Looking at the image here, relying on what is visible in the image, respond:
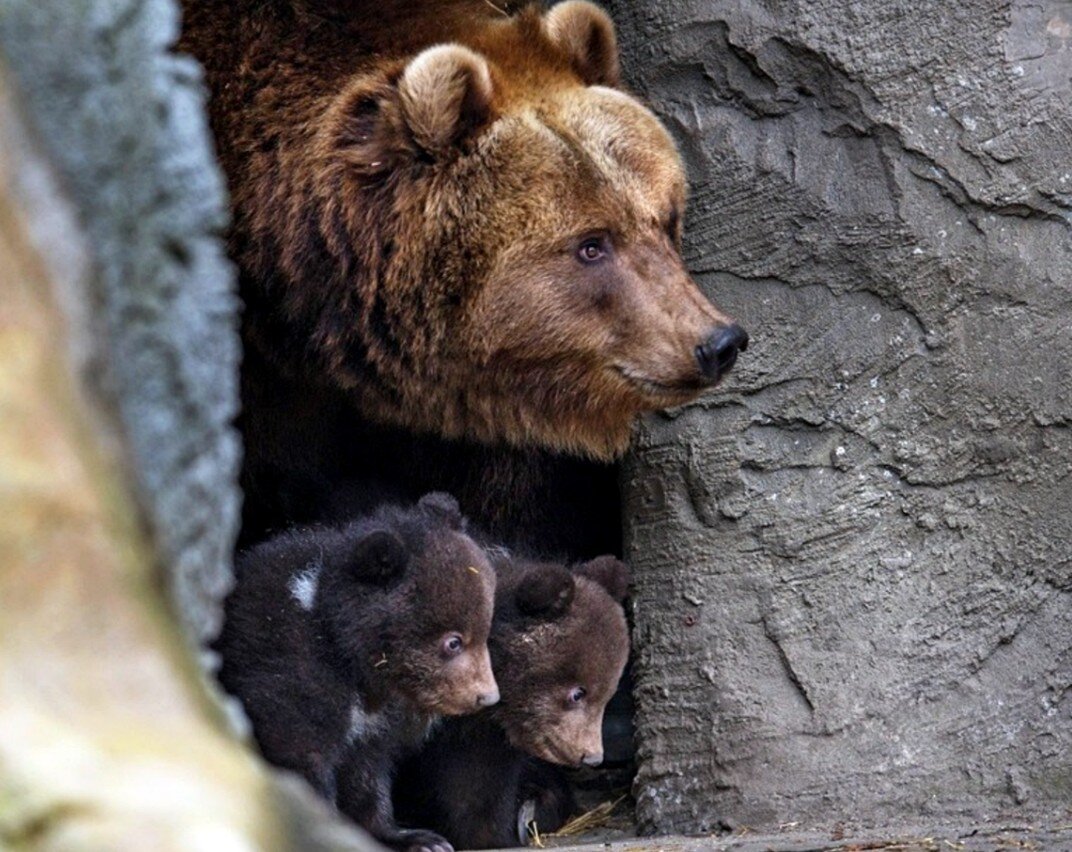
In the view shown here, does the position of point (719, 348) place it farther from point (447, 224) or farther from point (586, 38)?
point (586, 38)

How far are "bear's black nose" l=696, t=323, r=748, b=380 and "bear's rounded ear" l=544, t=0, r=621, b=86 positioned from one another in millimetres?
1338

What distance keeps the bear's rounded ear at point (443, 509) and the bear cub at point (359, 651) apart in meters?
0.12

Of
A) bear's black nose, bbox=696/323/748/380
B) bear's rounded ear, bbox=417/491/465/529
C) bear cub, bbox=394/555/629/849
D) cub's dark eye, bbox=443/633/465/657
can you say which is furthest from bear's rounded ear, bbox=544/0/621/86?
cub's dark eye, bbox=443/633/465/657

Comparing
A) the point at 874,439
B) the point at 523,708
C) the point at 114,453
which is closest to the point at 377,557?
A: the point at 523,708

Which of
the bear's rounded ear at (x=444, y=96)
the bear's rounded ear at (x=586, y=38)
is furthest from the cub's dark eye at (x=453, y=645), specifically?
the bear's rounded ear at (x=586, y=38)

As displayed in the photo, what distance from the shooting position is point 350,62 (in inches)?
232

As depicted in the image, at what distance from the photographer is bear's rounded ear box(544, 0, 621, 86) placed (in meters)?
6.15

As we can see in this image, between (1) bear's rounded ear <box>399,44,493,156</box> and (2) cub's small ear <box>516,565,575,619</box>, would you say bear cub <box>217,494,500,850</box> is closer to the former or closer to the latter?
(2) cub's small ear <box>516,565,575,619</box>

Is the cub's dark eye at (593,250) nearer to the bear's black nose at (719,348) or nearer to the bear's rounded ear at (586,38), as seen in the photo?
the bear's black nose at (719,348)

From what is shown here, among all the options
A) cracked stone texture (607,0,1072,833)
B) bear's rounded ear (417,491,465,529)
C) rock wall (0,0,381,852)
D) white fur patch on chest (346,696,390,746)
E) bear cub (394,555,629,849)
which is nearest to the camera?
rock wall (0,0,381,852)

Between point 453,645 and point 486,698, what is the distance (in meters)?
0.20

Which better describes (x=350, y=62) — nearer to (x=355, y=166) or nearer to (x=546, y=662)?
(x=355, y=166)

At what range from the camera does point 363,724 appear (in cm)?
518

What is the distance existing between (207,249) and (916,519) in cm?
422
